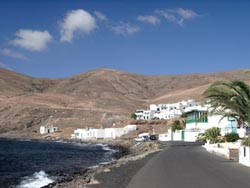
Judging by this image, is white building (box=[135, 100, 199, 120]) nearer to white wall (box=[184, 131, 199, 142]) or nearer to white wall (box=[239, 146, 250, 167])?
white wall (box=[184, 131, 199, 142])

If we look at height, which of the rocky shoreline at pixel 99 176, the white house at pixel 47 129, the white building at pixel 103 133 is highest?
the white house at pixel 47 129

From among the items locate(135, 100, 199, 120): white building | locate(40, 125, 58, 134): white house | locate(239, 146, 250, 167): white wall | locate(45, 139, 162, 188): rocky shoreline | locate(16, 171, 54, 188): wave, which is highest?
locate(135, 100, 199, 120): white building

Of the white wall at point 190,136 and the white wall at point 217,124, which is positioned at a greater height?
the white wall at point 217,124

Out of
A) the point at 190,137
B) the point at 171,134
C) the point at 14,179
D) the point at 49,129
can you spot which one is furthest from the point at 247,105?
the point at 49,129

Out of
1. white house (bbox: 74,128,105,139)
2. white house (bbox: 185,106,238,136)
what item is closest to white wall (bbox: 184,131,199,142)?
white house (bbox: 185,106,238,136)

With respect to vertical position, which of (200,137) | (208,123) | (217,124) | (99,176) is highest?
(208,123)

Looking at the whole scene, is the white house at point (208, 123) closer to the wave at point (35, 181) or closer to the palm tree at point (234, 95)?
the palm tree at point (234, 95)

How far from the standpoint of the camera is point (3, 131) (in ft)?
649

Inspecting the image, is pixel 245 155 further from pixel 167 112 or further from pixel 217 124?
pixel 167 112

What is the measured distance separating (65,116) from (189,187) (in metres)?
179

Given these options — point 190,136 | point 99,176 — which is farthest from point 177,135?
point 99,176

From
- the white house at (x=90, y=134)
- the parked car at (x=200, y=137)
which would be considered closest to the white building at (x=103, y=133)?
the white house at (x=90, y=134)

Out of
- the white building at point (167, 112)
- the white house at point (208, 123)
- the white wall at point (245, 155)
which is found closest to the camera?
the white wall at point (245, 155)

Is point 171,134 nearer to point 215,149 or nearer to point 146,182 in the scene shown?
point 215,149
